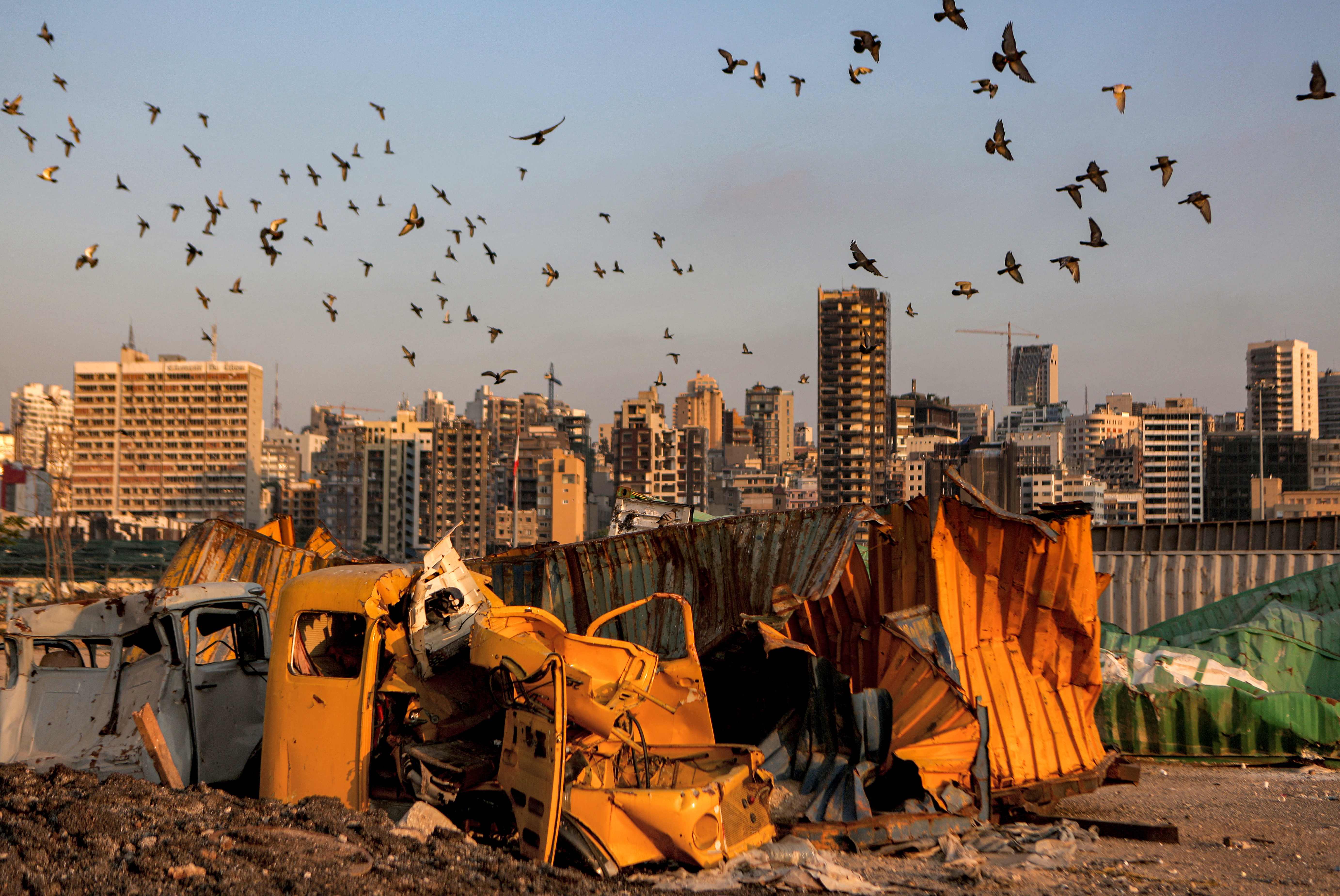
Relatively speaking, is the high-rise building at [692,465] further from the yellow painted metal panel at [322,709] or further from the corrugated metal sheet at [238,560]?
the yellow painted metal panel at [322,709]

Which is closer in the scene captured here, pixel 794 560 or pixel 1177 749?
pixel 794 560

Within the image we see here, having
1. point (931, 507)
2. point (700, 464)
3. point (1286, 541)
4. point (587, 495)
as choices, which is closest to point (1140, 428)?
point (700, 464)

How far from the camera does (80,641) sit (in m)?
7.93

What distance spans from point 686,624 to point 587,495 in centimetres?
12306

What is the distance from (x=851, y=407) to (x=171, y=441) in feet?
362

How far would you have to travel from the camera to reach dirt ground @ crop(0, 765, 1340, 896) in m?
5.03

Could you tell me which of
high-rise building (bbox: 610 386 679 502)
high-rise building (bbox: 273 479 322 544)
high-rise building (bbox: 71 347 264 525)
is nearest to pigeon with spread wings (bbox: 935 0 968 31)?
high-rise building (bbox: 610 386 679 502)

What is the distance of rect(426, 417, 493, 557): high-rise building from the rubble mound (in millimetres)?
123552

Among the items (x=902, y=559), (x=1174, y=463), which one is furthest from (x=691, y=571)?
(x=1174, y=463)

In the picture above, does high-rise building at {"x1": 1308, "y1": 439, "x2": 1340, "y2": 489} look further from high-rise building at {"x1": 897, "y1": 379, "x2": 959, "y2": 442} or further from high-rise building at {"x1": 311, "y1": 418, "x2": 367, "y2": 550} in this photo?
high-rise building at {"x1": 311, "y1": 418, "x2": 367, "y2": 550}

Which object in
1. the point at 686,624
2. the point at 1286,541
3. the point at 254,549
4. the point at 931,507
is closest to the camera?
the point at 686,624

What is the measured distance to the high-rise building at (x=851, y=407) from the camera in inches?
4668

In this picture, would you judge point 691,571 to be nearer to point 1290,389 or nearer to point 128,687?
point 128,687

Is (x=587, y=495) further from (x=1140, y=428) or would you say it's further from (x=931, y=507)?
(x=931, y=507)
